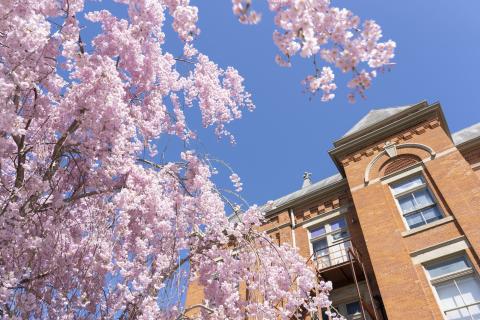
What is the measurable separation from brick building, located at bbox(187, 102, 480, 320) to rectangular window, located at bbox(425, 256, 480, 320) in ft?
0.08

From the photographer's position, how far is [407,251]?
11766mm

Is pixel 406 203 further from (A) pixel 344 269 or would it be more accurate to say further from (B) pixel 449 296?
(B) pixel 449 296

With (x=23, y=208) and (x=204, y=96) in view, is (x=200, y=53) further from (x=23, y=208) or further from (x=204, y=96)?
(x=23, y=208)

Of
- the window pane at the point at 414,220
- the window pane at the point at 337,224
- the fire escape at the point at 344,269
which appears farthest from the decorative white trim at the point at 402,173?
the fire escape at the point at 344,269

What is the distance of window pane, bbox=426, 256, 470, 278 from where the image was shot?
10930 millimetres

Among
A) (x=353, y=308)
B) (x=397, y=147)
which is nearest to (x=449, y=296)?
(x=353, y=308)

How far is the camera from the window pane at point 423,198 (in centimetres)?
1280

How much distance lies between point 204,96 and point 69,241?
411 centimetres

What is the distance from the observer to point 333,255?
14281 mm

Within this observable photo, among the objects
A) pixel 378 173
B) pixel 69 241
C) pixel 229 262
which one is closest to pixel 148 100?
pixel 69 241

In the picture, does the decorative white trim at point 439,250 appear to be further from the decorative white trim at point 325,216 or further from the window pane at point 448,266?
the decorative white trim at point 325,216

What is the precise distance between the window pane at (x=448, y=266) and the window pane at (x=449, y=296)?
383 mm

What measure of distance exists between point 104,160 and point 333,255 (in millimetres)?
10804

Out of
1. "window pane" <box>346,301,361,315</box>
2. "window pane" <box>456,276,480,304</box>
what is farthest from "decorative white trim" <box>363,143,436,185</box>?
"window pane" <box>456,276,480,304</box>
